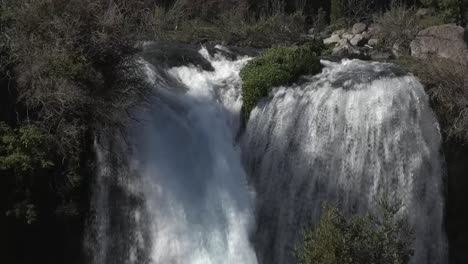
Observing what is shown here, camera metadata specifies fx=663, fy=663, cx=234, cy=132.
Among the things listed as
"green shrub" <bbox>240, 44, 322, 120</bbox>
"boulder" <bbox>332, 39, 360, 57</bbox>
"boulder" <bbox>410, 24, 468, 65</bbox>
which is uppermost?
"green shrub" <bbox>240, 44, 322, 120</bbox>

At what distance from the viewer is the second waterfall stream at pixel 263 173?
13.2 meters

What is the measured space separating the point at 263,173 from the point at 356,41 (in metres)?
7.77

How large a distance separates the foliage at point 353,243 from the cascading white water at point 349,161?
13.9 ft

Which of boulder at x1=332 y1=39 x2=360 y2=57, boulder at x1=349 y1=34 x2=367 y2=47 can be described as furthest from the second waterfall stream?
boulder at x1=349 y1=34 x2=367 y2=47

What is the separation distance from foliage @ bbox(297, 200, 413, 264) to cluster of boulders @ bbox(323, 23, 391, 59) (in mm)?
10184

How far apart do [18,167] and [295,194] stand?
569 centimetres

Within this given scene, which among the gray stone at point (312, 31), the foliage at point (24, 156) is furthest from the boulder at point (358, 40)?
the foliage at point (24, 156)

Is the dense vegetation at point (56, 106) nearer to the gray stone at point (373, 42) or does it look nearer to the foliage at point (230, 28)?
the gray stone at point (373, 42)

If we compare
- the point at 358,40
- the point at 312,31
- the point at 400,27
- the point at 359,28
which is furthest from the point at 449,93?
the point at 312,31

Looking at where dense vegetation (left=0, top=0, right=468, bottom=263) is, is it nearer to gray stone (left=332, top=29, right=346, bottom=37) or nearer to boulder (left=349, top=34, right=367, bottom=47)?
boulder (left=349, top=34, right=367, bottom=47)

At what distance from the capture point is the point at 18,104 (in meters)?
12.5

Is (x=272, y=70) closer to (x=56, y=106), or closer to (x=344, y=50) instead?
(x=344, y=50)

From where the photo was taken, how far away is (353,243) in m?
9.34

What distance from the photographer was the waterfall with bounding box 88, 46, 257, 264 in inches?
518
